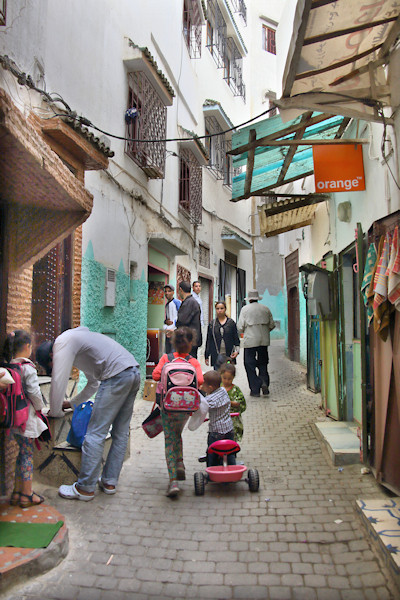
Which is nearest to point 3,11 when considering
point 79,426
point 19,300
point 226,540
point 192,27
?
point 19,300

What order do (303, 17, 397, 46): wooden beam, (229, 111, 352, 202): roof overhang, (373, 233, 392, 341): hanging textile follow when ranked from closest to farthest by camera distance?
(303, 17, 397, 46): wooden beam
(373, 233, 392, 341): hanging textile
(229, 111, 352, 202): roof overhang

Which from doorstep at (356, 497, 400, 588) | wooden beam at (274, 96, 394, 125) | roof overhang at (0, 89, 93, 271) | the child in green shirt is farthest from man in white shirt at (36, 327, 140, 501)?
wooden beam at (274, 96, 394, 125)

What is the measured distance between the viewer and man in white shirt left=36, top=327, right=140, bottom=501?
3.81 m

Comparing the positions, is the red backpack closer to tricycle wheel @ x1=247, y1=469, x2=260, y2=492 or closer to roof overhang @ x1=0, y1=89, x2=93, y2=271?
roof overhang @ x1=0, y1=89, x2=93, y2=271

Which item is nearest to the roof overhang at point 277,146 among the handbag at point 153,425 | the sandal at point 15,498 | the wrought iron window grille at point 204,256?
the handbag at point 153,425

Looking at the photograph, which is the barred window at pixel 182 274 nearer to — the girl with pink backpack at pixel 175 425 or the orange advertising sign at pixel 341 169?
the orange advertising sign at pixel 341 169

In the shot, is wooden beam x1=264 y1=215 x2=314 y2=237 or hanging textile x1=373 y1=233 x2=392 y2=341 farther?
wooden beam x1=264 y1=215 x2=314 y2=237

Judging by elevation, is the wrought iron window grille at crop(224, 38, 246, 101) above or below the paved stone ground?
above

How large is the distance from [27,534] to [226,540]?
141 cm

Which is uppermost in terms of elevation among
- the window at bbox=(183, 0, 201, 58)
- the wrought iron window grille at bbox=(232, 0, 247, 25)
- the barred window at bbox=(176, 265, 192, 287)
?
the wrought iron window grille at bbox=(232, 0, 247, 25)

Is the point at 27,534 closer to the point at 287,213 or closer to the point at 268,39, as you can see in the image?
the point at 287,213

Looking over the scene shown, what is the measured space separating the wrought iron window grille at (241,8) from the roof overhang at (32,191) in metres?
17.1

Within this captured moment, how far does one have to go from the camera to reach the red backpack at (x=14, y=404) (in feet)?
10.8

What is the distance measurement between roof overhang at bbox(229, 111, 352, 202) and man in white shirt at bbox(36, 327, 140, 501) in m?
2.85
